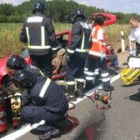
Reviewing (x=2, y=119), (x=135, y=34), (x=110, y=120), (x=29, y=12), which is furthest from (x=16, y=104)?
(x=29, y=12)

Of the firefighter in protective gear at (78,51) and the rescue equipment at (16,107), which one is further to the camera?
the firefighter in protective gear at (78,51)

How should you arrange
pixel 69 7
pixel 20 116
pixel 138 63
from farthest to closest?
1. pixel 69 7
2. pixel 138 63
3. pixel 20 116

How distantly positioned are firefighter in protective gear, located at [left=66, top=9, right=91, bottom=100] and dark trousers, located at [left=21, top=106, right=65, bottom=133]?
2344 mm

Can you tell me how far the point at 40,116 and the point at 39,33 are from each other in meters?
2.43

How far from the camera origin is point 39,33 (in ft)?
26.9

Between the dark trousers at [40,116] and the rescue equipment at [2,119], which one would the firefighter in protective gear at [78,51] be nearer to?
the dark trousers at [40,116]

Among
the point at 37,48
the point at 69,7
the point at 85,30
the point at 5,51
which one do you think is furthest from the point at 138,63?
the point at 69,7

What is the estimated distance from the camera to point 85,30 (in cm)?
874

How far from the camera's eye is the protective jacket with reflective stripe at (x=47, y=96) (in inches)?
244

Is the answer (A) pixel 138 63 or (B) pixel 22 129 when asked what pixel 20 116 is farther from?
(A) pixel 138 63

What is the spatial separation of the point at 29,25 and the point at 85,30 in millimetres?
1271

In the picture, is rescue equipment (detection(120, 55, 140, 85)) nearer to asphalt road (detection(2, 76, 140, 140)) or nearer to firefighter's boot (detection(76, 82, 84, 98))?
asphalt road (detection(2, 76, 140, 140))

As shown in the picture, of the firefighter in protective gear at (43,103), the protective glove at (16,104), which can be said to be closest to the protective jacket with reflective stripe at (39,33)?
the protective glove at (16,104)

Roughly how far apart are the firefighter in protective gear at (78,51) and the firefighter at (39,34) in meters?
0.52
